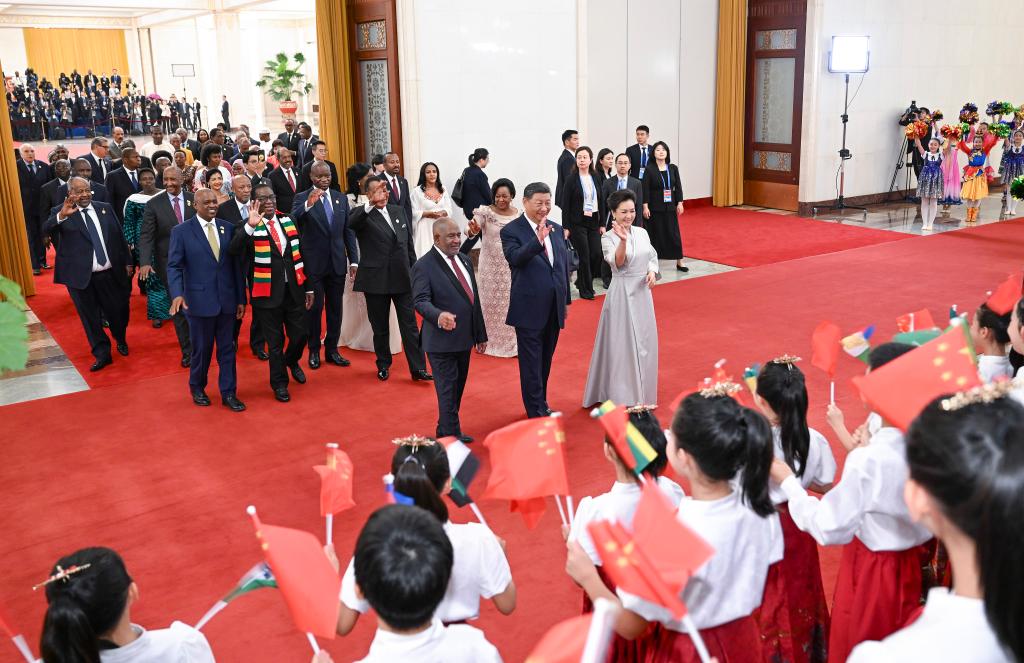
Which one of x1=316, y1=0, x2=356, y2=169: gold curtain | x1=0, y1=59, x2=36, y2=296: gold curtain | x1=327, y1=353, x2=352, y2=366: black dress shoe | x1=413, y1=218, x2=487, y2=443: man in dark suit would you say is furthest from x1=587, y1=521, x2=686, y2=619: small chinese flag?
x1=316, y1=0, x2=356, y2=169: gold curtain

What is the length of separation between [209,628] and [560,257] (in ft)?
9.99

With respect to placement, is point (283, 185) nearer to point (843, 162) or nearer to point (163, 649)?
point (163, 649)

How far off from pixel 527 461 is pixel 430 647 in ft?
2.65

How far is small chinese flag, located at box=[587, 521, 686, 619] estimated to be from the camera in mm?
1810

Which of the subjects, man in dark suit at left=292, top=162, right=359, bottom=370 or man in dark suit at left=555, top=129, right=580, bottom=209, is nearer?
man in dark suit at left=292, top=162, right=359, bottom=370

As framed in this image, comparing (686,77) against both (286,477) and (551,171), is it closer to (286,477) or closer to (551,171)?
(551,171)

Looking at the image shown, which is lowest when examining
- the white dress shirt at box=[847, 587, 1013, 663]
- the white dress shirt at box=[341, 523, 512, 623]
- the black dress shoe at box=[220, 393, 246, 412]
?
the black dress shoe at box=[220, 393, 246, 412]

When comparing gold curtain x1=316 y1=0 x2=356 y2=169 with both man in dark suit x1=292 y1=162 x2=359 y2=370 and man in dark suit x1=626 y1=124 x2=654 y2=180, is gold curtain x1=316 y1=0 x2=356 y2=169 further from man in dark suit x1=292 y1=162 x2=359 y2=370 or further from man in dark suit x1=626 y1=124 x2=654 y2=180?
man in dark suit x1=292 y1=162 x2=359 y2=370

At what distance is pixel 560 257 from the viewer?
19.1 ft

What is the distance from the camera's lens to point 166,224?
296 inches

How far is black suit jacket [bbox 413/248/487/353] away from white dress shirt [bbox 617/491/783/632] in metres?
3.30

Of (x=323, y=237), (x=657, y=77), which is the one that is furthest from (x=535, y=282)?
(x=657, y=77)

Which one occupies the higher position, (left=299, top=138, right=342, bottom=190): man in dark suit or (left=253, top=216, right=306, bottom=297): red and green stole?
(left=299, top=138, right=342, bottom=190): man in dark suit

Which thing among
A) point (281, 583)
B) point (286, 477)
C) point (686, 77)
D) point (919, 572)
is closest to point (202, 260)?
point (286, 477)
